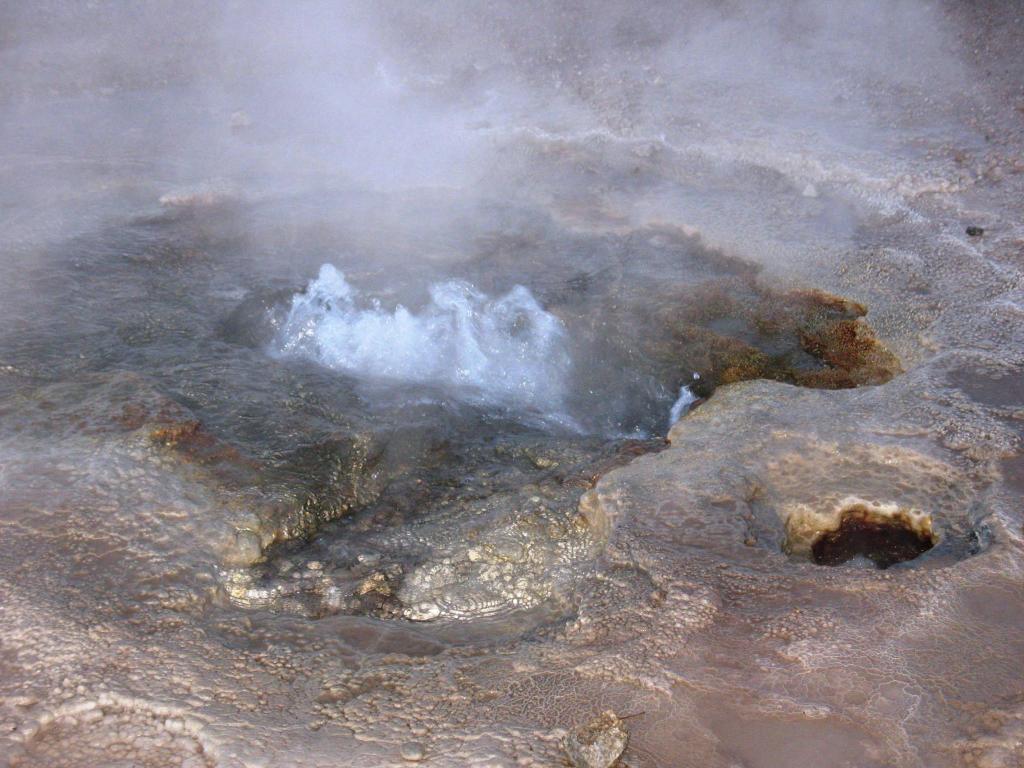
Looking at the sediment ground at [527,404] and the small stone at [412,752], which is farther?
the sediment ground at [527,404]

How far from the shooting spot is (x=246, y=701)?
81.4 inches

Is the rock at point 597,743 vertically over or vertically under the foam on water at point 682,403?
over

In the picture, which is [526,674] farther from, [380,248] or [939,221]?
[939,221]

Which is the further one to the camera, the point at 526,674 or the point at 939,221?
the point at 939,221

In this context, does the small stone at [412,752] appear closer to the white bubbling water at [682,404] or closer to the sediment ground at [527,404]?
the sediment ground at [527,404]

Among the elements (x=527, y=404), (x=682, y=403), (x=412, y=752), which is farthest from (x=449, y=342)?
(x=412, y=752)

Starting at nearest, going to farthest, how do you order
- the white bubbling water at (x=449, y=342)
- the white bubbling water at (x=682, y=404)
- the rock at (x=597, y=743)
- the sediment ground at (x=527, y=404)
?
the rock at (x=597, y=743), the sediment ground at (x=527, y=404), the white bubbling water at (x=682, y=404), the white bubbling water at (x=449, y=342)

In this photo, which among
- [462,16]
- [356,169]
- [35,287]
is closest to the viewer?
[35,287]

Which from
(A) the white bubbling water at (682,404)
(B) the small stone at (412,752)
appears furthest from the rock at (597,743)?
(A) the white bubbling water at (682,404)

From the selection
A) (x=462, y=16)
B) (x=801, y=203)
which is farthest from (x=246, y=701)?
(x=462, y=16)

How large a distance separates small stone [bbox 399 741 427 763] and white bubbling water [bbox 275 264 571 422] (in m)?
2.11

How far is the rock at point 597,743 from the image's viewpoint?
1.86m

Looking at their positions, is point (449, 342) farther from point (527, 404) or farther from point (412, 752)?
point (412, 752)

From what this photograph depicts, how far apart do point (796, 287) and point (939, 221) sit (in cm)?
94
